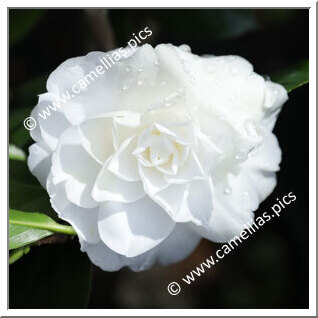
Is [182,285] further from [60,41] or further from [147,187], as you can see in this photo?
[147,187]

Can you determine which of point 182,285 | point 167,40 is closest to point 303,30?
point 167,40

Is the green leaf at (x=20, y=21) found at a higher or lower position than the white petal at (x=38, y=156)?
higher

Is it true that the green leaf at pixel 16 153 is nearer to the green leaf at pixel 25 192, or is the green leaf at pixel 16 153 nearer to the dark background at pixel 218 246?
the green leaf at pixel 25 192

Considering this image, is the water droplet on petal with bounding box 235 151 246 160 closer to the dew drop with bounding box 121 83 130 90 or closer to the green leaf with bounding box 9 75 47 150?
the dew drop with bounding box 121 83 130 90

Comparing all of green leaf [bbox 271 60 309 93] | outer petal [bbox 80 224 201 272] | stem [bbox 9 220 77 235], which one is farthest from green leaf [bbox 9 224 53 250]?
green leaf [bbox 271 60 309 93]

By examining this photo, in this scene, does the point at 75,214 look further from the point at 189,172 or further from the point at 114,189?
the point at 189,172

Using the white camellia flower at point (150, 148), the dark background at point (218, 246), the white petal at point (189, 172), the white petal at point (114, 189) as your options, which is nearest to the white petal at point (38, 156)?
the white camellia flower at point (150, 148)
